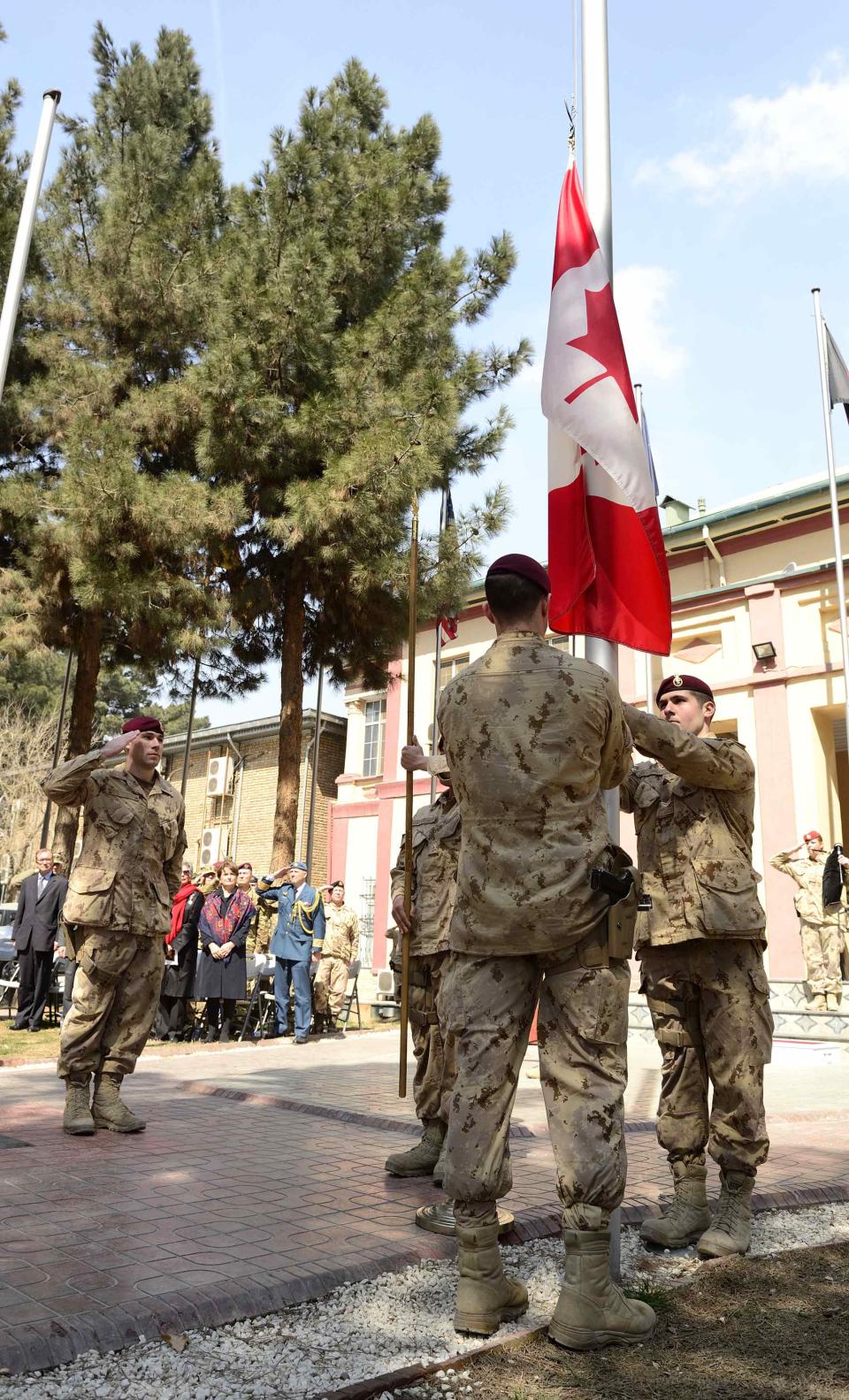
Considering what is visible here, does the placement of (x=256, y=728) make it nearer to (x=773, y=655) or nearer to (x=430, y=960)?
(x=773, y=655)

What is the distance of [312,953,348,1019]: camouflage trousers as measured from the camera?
1366 centimetres

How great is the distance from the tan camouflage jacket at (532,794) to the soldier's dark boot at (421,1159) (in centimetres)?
200

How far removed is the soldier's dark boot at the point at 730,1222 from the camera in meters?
3.66

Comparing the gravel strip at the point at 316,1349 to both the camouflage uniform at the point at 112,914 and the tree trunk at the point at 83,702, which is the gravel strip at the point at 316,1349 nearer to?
the camouflage uniform at the point at 112,914

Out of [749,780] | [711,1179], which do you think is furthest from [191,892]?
[749,780]

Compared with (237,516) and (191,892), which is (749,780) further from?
(237,516)

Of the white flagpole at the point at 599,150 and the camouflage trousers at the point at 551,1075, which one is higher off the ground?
the white flagpole at the point at 599,150

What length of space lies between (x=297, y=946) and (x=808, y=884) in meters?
8.33

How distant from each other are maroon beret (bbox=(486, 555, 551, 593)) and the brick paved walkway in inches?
89.3

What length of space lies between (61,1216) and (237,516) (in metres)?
11.0

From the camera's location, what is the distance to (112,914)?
5.63 m

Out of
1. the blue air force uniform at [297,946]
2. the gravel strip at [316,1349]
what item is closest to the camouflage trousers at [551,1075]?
the gravel strip at [316,1349]

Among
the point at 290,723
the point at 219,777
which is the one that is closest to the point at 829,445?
the point at 290,723

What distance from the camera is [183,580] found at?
46.4 feet
